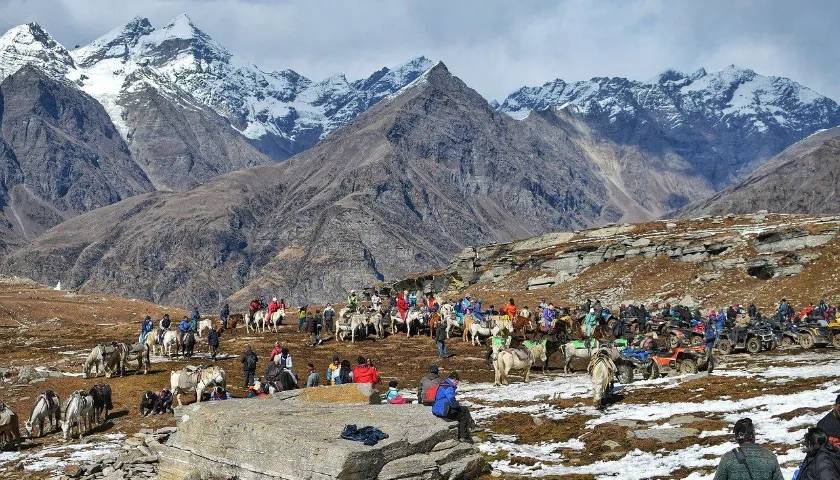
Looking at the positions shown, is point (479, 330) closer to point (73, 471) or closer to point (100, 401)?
point (100, 401)

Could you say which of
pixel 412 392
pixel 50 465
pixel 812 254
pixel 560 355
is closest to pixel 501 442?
pixel 412 392

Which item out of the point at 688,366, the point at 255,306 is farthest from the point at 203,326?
the point at 688,366

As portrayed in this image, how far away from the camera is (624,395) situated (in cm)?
2839

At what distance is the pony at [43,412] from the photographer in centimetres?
2877

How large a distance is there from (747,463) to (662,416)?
1089 cm

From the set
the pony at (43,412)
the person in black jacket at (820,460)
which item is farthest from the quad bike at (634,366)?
the pony at (43,412)

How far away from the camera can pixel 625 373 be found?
104 ft

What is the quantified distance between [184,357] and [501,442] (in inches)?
992

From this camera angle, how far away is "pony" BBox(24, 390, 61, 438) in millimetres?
28766

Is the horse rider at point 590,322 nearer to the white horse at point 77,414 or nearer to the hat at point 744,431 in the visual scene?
the white horse at point 77,414

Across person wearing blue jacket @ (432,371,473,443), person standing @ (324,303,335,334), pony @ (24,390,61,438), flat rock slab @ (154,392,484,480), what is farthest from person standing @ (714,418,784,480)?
person standing @ (324,303,335,334)

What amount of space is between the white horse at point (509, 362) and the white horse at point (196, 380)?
11.5 m

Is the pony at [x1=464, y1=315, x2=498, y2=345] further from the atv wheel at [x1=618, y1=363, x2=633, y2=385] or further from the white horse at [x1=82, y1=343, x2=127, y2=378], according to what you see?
the white horse at [x1=82, y1=343, x2=127, y2=378]

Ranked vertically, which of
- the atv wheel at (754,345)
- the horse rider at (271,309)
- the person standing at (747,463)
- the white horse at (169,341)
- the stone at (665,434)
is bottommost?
the stone at (665,434)
